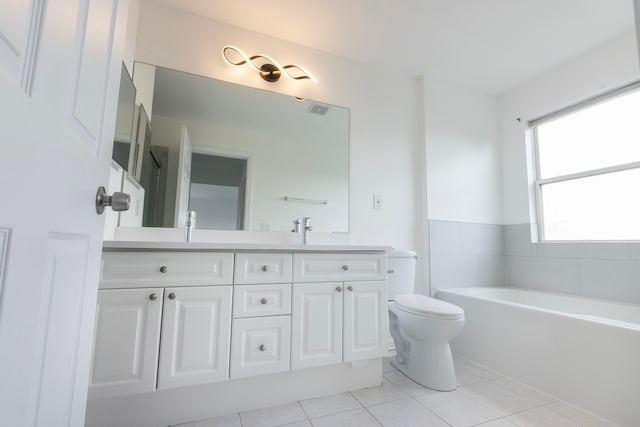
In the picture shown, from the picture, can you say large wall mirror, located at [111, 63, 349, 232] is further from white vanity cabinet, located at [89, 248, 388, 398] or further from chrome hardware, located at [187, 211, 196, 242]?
white vanity cabinet, located at [89, 248, 388, 398]

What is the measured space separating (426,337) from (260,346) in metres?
0.93

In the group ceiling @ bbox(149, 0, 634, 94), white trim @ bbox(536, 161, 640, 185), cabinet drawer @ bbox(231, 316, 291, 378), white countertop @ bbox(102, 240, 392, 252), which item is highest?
ceiling @ bbox(149, 0, 634, 94)

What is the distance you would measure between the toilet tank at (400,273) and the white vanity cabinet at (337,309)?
346 millimetres

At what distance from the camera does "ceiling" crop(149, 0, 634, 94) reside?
1.78 m

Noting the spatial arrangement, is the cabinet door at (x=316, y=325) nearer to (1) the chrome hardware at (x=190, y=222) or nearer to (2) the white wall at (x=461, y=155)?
(1) the chrome hardware at (x=190, y=222)

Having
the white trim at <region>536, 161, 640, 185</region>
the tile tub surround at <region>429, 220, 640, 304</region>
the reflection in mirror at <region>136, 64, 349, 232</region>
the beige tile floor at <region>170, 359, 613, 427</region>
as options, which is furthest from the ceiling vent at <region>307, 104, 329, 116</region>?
the white trim at <region>536, 161, 640, 185</region>

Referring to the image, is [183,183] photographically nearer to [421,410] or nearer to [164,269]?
[164,269]

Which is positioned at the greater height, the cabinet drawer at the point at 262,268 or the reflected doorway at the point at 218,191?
the reflected doorway at the point at 218,191

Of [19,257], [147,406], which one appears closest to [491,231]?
[147,406]

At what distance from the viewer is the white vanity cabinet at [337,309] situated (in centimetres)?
143

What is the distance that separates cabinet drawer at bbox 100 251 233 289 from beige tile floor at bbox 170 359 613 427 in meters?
0.65

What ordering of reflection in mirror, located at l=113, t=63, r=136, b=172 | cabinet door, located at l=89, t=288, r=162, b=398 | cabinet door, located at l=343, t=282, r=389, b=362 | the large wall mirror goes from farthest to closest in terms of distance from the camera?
the large wall mirror, cabinet door, located at l=343, t=282, r=389, b=362, reflection in mirror, located at l=113, t=63, r=136, b=172, cabinet door, located at l=89, t=288, r=162, b=398

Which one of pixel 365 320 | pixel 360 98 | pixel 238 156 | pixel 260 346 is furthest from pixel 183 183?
pixel 360 98

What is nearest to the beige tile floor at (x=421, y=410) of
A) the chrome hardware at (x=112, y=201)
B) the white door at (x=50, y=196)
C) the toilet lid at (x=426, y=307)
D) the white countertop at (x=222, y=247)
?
the toilet lid at (x=426, y=307)
